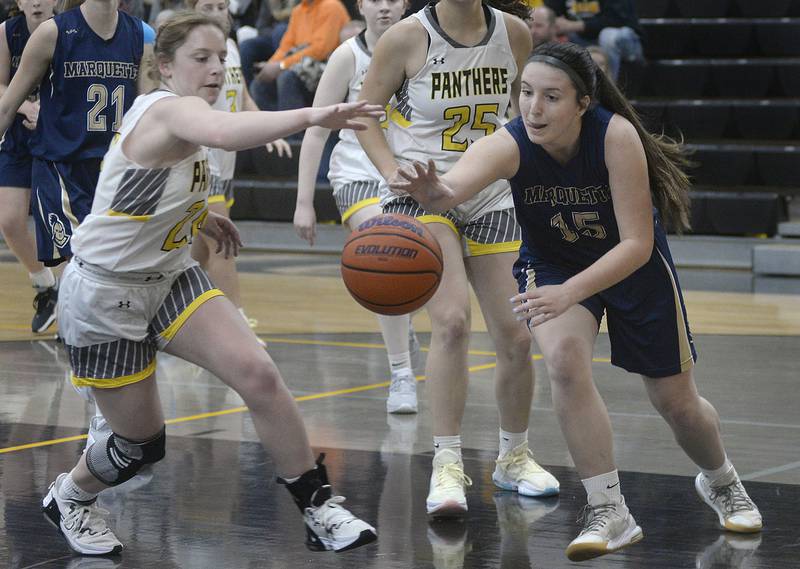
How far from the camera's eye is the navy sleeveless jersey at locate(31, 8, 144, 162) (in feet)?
18.9

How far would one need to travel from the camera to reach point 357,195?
6125mm

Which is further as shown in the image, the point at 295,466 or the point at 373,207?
the point at 373,207

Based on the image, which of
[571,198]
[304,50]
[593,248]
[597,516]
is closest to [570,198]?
[571,198]

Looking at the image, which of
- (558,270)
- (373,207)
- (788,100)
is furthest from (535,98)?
(788,100)

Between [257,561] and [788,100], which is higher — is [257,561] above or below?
below

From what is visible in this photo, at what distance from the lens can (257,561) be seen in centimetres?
382

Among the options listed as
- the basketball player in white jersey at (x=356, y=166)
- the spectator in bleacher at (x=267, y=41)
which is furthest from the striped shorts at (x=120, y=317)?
the spectator in bleacher at (x=267, y=41)

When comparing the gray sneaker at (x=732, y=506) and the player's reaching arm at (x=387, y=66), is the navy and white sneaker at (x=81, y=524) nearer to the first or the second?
the player's reaching arm at (x=387, y=66)

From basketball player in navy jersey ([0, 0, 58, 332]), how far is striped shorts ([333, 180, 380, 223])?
147cm

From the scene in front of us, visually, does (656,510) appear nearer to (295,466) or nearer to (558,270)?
(558,270)

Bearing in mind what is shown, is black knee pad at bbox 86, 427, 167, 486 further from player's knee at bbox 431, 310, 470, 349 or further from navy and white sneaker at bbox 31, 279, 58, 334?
navy and white sneaker at bbox 31, 279, 58, 334

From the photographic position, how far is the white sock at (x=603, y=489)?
384 cm

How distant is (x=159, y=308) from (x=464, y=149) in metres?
1.38

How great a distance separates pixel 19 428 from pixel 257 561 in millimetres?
2235
